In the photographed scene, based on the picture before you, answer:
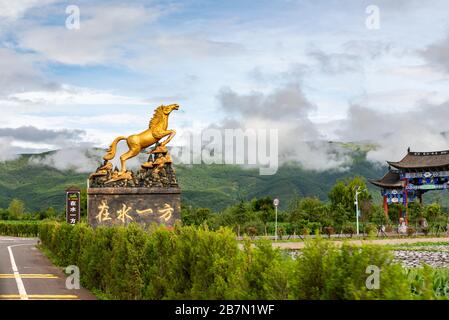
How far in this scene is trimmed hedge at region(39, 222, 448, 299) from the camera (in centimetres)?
A: 498

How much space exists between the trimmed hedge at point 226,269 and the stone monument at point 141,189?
9.83 meters

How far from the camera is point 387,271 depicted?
475 centimetres

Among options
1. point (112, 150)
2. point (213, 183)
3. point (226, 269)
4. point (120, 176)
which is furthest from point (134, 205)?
point (213, 183)

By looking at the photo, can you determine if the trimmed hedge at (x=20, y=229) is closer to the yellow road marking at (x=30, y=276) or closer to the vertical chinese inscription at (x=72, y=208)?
the vertical chinese inscription at (x=72, y=208)

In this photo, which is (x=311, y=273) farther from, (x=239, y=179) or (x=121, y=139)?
(x=239, y=179)

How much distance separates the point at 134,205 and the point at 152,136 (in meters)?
2.97

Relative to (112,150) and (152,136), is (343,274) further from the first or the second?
(112,150)

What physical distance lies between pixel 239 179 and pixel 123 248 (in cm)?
16115

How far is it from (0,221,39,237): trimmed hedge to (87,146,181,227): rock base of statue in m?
25.8

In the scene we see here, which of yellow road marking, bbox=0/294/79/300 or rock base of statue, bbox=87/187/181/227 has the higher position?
rock base of statue, bbox=87/187/181/227

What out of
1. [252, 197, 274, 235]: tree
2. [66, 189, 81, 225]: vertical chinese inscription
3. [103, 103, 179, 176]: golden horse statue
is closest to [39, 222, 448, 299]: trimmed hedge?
[103, 103, 179, 176]: golden horse statue

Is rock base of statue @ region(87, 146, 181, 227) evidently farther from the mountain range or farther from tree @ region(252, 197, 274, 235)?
the mountain range
